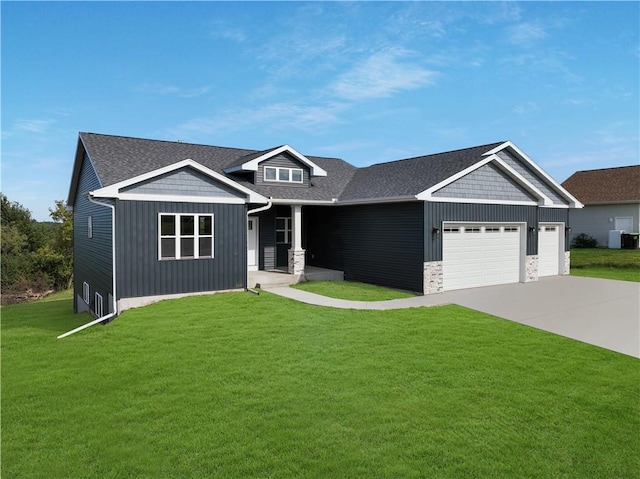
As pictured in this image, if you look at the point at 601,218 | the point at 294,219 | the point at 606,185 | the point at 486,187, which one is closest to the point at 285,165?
the point at 294,219

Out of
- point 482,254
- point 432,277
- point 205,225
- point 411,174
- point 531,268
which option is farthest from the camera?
point 531,268

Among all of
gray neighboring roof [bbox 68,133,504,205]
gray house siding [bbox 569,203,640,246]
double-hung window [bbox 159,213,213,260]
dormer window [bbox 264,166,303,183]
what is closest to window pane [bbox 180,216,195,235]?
double-hung window [bbox 159,213,213,260]

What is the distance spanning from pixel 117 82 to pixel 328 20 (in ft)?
29.4

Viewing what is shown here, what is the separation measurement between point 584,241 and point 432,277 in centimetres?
2228

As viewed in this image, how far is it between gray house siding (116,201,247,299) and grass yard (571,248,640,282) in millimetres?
16101

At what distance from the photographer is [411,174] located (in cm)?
1675

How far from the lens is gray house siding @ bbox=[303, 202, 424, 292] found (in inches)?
577

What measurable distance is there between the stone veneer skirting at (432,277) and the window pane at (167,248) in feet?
26.3

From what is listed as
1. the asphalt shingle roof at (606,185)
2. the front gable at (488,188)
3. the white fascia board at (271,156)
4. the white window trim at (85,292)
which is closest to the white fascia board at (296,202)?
the white fascia board at (271,156)

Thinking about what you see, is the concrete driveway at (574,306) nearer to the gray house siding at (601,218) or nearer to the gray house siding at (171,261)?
the gray house siding at (171,261)

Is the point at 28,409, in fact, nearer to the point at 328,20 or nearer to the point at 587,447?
the point at 587,447

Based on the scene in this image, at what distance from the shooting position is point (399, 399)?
5.72 meters

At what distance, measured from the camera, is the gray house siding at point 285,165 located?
17484mm

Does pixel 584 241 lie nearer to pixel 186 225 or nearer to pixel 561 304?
pixel 561 304
